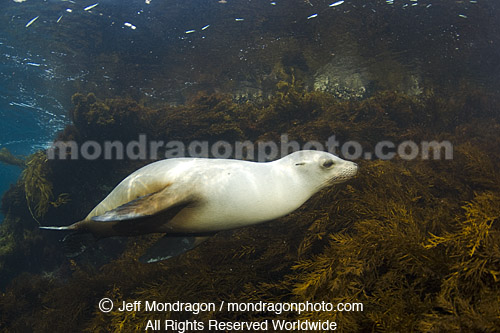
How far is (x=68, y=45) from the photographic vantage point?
850cm

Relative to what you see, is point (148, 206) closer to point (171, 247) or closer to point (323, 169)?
point (171, 247)

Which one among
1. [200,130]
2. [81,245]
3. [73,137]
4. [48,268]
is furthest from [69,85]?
[81,245]

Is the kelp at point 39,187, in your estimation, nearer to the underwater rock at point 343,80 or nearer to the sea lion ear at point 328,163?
the sea lion ear at point 328,163

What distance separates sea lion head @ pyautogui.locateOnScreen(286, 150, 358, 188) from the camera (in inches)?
88.2

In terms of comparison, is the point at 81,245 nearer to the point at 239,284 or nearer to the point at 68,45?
the point at 239,284

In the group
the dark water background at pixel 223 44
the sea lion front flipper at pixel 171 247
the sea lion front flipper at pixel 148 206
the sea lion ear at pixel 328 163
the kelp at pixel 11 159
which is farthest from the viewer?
the kelp at pixel 11 159

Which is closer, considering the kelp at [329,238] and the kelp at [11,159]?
the kelp at [329,238]

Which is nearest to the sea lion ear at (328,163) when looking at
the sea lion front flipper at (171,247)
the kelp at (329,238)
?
the kelp at (329,238)

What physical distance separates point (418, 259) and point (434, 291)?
230 millimetres

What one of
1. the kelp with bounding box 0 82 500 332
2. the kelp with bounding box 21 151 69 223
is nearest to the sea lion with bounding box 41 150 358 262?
the kelp with bounding box 0 82 500 332

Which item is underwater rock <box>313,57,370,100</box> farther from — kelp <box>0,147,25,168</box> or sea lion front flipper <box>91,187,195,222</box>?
kelp <box>0,147,25,168</box>

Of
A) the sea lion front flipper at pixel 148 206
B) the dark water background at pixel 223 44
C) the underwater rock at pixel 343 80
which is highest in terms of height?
the dark water background at pixel 223 44

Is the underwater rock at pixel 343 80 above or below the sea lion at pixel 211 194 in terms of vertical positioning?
above

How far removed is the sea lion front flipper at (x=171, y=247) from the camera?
236 cm
